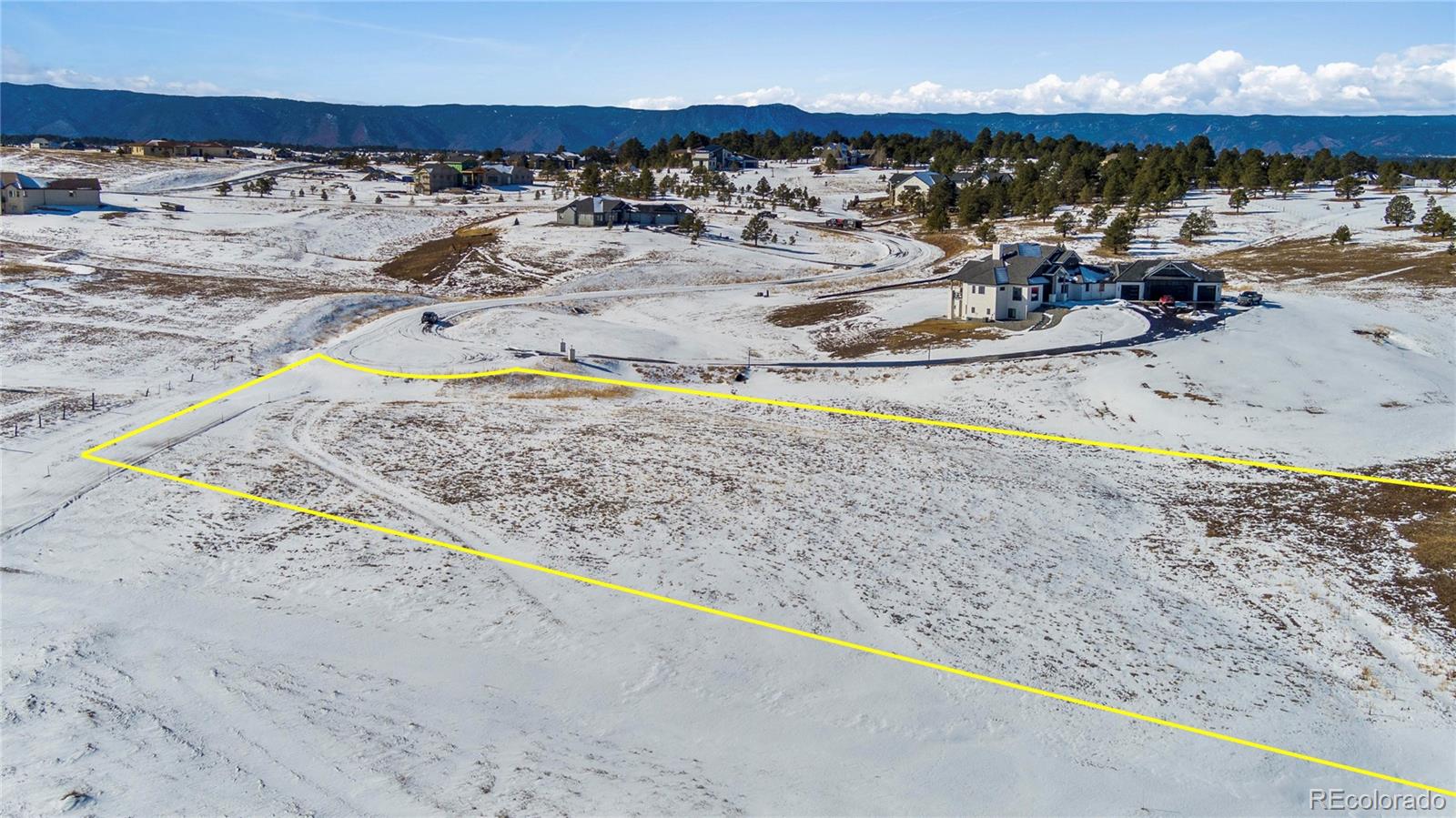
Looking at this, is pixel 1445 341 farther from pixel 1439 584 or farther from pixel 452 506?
pixel 452 506

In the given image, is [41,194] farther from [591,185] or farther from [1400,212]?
[1400,212]

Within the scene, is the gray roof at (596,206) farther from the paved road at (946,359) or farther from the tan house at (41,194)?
the tan house at (41,194)

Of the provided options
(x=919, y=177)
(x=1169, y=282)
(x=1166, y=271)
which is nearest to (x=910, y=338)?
(x=1166, y=271)

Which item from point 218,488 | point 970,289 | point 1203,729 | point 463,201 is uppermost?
point 463,201

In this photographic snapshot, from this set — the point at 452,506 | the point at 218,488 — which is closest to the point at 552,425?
the point at 452,506

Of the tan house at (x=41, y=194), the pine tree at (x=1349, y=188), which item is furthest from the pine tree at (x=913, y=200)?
the tan house at (x=41, y=194)

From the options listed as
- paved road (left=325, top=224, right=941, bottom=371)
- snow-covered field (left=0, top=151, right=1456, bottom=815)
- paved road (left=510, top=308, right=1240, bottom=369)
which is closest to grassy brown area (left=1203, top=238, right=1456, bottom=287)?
snow-covered field (left=0, top=151, right=1456, bottom=815)
